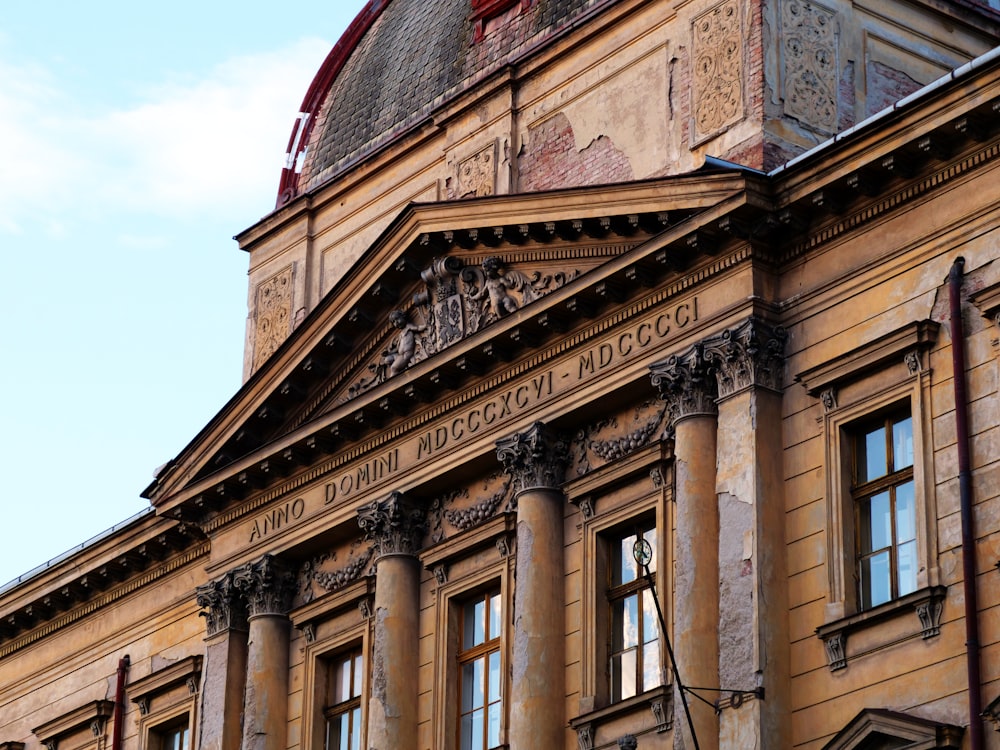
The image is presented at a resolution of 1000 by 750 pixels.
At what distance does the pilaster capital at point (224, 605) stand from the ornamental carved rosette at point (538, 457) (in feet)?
18.5

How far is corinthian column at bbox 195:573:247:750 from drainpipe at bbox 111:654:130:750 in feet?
8.90

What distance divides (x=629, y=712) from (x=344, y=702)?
566 centimetres

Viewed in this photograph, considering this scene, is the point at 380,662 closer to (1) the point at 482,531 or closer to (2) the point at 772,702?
(1) the point at 482,531

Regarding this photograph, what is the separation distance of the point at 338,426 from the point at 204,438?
2582mm

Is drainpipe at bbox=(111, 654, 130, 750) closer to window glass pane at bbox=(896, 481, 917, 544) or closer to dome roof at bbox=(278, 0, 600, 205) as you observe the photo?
dome roof at bbox=(278, 0, 600, 205)

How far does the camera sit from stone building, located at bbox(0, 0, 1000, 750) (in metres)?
23.1

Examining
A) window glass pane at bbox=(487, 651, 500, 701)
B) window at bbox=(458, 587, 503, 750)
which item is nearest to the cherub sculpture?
window at bbox=(458, 587, 503, 750)

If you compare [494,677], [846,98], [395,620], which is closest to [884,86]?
[846,98]

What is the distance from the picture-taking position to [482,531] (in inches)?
1095

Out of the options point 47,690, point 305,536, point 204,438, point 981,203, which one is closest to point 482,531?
point 305,536

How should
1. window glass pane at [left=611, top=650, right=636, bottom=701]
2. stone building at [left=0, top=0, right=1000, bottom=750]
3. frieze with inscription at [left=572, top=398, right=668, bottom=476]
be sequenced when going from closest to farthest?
stone building at [left=0, top=0, right=1000, bottom=750]
window glass pane at [left=611, top=650, right=636, bottom=701]
frieze with inscription at [left=572, top=398, right=668, bottom=476]

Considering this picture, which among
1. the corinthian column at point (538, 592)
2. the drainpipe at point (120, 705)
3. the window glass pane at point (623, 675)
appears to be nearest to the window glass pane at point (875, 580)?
the window glass pane at point (623, 675)

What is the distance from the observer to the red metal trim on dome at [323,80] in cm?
3669

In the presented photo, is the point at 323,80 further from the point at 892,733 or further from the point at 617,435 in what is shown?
the point at 892,733
